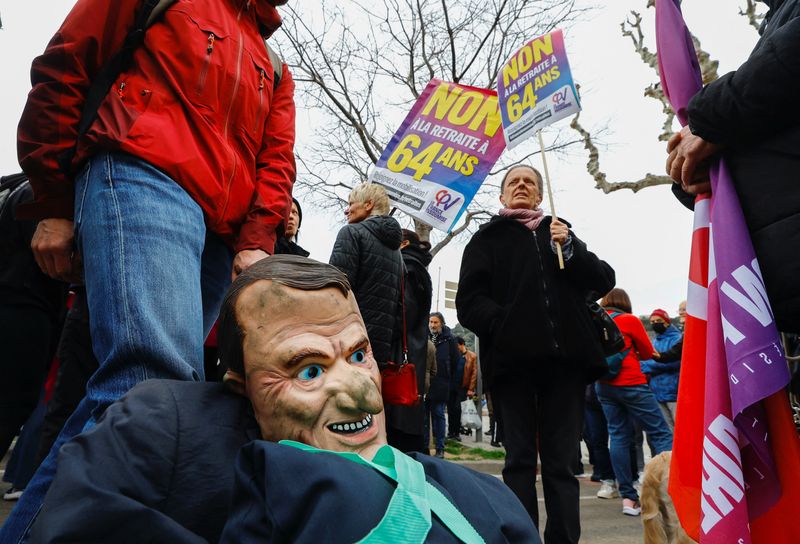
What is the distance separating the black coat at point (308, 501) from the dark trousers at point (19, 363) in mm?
1799

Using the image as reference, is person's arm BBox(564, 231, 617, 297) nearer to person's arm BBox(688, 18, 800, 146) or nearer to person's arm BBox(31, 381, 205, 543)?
person's arm BBox(688, 18, 800, 146)

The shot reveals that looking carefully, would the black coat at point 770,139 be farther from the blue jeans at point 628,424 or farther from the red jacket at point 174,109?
the blue jeans at point 628,424

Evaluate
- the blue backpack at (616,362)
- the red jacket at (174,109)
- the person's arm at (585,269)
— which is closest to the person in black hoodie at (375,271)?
the person's arm at (585,269)

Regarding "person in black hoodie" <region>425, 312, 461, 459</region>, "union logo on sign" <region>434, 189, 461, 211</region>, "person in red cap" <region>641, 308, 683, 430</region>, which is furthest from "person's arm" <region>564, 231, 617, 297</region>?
"person in black hoodie" <region>425, 312, 461, 459</region>

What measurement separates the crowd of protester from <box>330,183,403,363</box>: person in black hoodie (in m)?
0.67

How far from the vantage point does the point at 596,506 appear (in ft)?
16.2

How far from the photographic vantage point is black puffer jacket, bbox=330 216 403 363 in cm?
361

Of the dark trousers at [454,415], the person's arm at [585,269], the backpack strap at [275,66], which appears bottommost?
the dark trousers at [454,415]

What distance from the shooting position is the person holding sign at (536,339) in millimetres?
2852

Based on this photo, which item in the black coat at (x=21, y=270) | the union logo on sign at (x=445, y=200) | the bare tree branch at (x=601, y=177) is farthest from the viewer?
the bare tree branch at (x=601, y=177)

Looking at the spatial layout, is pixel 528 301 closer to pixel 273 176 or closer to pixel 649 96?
pixel 273 176

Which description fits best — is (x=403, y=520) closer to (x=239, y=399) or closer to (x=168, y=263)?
(x=239, y=399)

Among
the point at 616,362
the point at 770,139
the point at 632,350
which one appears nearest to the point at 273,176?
the point at 770,139

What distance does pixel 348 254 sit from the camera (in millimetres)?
3605
